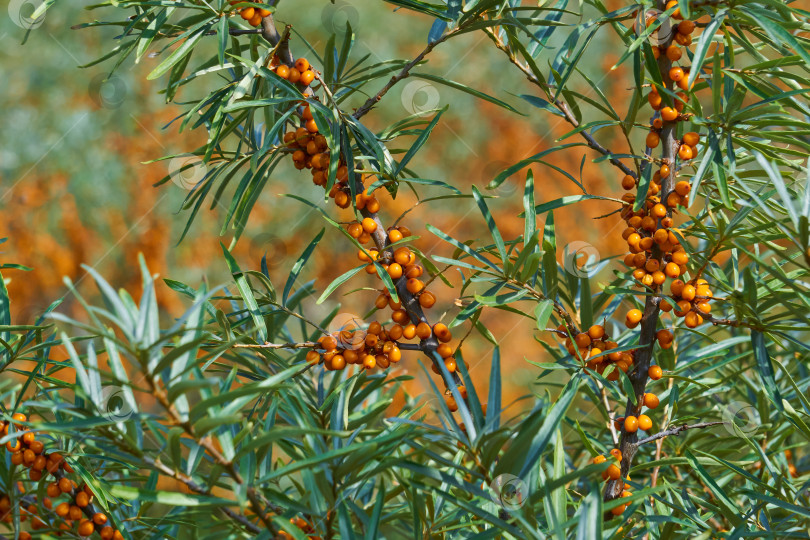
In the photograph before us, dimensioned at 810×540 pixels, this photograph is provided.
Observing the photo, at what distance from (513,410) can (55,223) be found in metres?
1.85

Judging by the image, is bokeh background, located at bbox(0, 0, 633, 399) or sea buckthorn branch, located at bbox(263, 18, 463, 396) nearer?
sea buckthorn branch, located at bbox(263, 18, 463, 396)

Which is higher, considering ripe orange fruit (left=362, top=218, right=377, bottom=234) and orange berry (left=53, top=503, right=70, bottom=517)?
ripe orange fruit (left=362, top=218, right=377, bottom=234)

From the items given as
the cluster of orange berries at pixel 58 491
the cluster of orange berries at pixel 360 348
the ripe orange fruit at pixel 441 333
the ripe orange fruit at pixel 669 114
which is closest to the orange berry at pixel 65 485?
the cluster of orange berries at pixel 58 491

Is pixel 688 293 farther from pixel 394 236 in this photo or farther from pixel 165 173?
pixel 165 173

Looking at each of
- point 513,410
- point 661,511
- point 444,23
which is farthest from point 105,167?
point 661,511

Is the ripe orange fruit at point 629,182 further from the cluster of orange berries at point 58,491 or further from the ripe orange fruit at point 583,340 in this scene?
the cluster of orange berries at point 58,491

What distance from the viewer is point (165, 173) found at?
2559mm

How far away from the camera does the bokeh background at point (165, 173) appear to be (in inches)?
99.4

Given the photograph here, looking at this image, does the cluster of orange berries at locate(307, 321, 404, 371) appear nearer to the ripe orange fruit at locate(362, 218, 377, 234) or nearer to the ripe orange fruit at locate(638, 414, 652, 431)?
the ripe orange fruit at locate(362, 218, 377, 234)

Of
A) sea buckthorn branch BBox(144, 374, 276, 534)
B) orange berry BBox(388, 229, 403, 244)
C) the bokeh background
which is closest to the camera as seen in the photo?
sea buckthorn branch BBox(144, 374, 276, 534)

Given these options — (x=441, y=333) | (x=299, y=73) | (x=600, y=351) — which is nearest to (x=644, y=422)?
(x=600, y=351)

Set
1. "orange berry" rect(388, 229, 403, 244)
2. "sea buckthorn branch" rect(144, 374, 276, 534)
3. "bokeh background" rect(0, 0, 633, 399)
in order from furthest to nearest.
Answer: "bokeh background" rect(0, 0, 633, 399) → "orange berry" rect(388, 229, 403, 244) → "sea buckthorn branch" rect(144, 374, 276, 534)

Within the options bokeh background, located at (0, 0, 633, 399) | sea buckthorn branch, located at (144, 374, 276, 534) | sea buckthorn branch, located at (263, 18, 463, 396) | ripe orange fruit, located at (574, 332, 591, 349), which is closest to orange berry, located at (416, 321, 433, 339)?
sea buckthorn branch, located at (263, 18, 463, 396)

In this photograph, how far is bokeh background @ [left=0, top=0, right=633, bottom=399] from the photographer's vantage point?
2.53 meters
